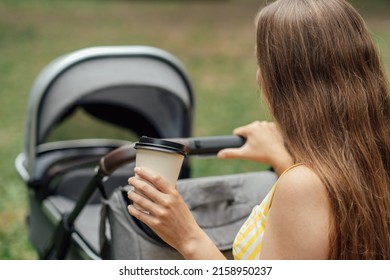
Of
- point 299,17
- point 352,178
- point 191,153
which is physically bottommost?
point 191,153

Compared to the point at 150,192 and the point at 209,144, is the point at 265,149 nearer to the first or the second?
the point at 209,144

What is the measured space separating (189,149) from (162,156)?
2.07 feet

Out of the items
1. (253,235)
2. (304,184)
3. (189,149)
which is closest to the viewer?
(304,184)

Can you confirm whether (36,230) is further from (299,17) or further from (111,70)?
(299,17)

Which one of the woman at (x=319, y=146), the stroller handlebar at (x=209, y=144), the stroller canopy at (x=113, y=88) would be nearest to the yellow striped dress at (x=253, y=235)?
the woman at (x=319, y=146)

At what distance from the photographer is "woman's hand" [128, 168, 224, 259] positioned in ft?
5.70

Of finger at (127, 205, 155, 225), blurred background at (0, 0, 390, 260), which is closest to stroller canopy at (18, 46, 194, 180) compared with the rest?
blurred background at (0, 0, 390, 260)

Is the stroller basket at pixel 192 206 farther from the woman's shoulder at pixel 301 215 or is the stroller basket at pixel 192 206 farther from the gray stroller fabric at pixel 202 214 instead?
the woman's shoulder at pixel 301 215

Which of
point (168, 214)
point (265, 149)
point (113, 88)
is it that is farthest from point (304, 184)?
point (113, 88)

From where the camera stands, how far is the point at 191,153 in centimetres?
240

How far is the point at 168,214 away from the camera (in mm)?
1753

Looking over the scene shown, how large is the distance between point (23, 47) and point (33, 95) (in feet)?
27.7

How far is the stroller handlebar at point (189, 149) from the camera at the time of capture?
2.20 m
